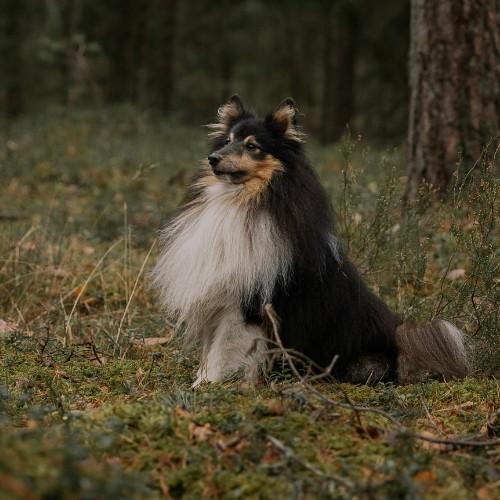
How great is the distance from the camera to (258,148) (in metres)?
5.12

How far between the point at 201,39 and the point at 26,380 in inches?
906

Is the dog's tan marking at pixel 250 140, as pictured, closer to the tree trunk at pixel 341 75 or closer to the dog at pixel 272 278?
the dog at pixel 272 278

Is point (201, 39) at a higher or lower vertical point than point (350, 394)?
higher

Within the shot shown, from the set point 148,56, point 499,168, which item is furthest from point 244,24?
point 499,168

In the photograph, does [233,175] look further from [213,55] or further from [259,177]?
[213,55]

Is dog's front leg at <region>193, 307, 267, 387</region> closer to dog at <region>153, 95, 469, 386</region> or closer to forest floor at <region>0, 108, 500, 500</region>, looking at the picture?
dog at <region>153, 95, 469, 386</region>

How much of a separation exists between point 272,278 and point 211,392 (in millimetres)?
936

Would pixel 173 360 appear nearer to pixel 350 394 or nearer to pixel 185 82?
pixel 350 394

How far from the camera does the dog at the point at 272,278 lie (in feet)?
15.9

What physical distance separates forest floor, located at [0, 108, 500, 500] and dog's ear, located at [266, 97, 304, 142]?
0.99 m

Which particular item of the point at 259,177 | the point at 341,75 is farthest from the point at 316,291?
the point at 341,75

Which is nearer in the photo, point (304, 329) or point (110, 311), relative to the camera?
point (304, 329)

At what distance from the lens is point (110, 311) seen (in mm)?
6457

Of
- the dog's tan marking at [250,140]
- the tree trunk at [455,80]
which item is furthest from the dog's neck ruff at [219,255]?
the tree trunk at [455,80]
